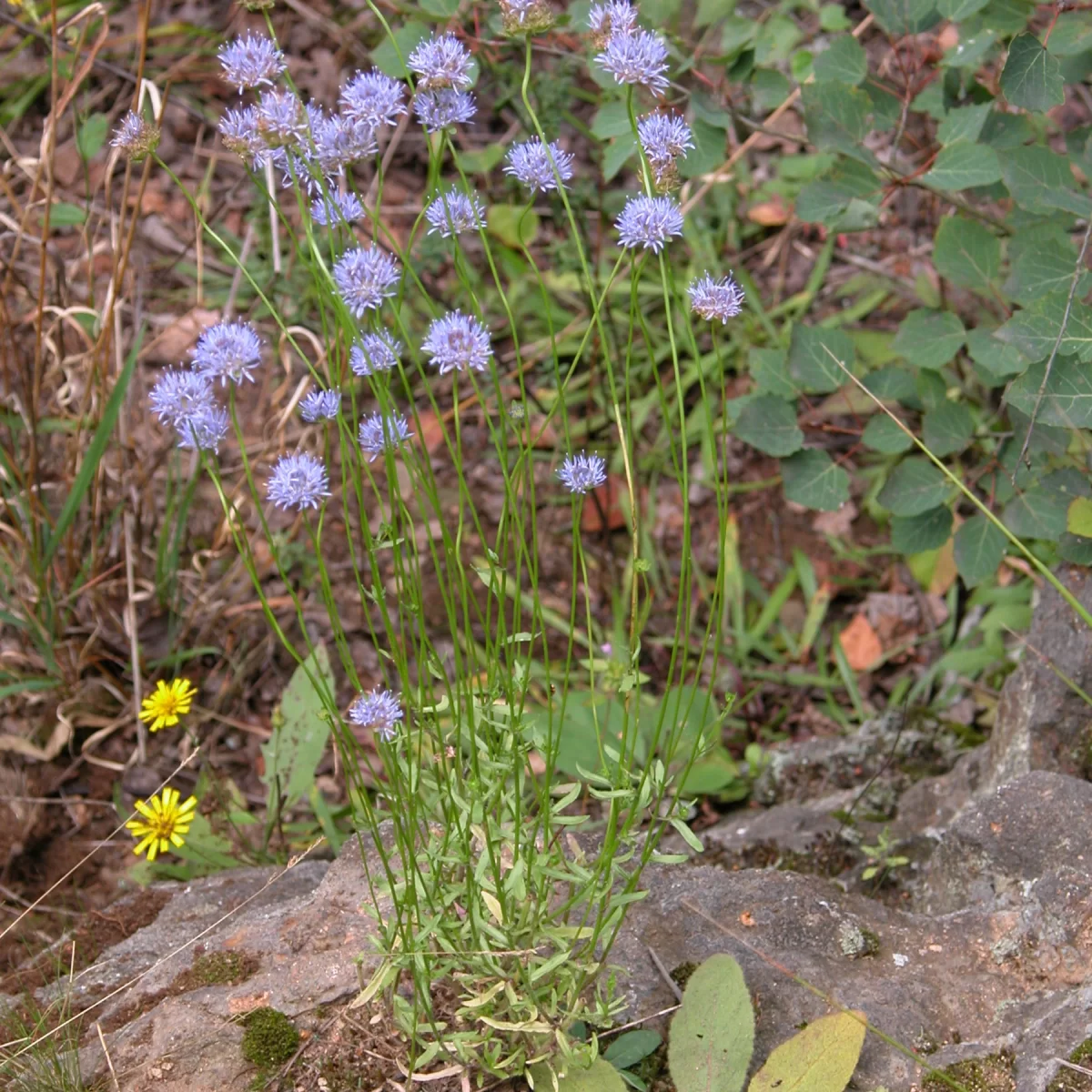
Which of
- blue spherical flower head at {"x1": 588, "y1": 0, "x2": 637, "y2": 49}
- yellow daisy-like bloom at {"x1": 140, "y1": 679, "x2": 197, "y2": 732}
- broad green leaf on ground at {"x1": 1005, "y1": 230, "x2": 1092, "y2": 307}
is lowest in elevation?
yellow daisy-like bloom at {"x1": 140, "y1": 679, "x2": 197, "y2": 732}

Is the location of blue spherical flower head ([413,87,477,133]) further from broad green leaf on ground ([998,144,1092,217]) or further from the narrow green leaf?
the narrow green leaf

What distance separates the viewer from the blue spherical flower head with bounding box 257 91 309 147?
130cm

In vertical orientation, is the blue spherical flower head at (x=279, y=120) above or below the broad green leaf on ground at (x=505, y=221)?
above

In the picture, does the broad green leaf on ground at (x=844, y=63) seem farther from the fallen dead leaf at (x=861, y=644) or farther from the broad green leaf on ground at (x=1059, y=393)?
the fallen dead leaf at (x=861, y=644)

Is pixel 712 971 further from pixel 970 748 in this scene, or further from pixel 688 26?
pixel 688 26

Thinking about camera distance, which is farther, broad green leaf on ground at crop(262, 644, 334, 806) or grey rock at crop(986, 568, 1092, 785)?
broad green leaf on ground at crop(262, 644, 334, 806)

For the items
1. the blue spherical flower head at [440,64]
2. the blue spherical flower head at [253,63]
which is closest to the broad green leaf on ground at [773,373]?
the blue spherical flower head at [440,64]

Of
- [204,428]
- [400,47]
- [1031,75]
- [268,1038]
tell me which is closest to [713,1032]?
[268,1038]

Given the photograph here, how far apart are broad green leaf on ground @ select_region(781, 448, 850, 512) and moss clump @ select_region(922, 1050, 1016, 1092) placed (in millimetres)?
1258

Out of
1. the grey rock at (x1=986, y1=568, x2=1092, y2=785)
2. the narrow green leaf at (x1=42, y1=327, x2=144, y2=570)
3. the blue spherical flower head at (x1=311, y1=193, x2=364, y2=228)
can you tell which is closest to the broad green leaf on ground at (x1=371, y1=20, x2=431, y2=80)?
the narrow green leaf at (x1=42, y1=327, x2=144, y2=570)

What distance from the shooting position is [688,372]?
12.6 feet

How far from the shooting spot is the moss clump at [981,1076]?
5.52 ft

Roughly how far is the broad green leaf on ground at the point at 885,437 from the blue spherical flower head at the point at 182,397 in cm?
162

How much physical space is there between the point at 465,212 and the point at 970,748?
2077 millimetres
